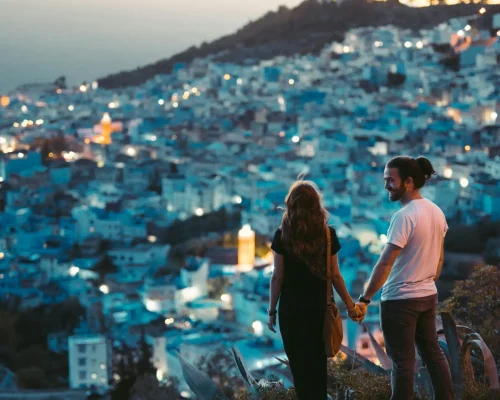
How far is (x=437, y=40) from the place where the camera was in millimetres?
43812

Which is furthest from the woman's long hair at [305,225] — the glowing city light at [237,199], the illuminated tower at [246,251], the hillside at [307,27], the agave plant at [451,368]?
the hillside at [307,27]

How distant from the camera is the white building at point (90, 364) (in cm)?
1398

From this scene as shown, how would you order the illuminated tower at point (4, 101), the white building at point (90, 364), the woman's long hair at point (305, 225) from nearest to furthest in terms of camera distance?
1. the woman's long hair at point (305, 225)
2. the white building at point (90, 364)
3. the illuminated tower at point (4, 101)

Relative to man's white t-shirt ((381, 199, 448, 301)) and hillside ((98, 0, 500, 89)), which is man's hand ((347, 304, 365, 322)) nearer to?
man's white t-shirt ((381, 199, 448, 301))

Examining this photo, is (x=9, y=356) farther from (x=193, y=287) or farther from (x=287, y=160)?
(x=287, y=160)

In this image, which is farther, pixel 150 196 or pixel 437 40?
pixel 437 40

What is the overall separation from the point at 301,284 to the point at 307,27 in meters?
57.1

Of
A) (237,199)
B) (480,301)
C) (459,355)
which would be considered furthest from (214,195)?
(459,355)

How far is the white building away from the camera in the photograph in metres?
14.0

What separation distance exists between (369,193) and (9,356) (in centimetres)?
958

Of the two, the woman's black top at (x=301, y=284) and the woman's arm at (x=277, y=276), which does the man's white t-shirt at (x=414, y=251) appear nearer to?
the woman's black top at (x=301, y=284)

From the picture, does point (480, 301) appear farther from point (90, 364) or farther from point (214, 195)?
point (214, 195)

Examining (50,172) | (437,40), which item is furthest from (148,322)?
(437,40)

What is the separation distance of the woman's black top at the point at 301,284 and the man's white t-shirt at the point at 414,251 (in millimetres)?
214
